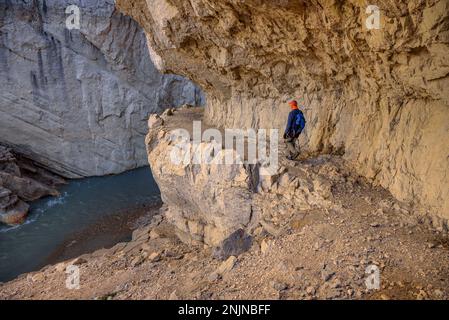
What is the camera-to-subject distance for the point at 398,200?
5.34 meters

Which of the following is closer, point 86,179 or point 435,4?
point 435,4

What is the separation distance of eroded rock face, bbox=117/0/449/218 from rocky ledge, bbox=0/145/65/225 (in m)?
8.10

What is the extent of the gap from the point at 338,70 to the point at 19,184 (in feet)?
42.4

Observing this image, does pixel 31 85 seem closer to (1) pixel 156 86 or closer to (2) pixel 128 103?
(2) pixel 128 103

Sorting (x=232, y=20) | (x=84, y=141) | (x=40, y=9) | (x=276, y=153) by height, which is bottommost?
(x=84, y=141)

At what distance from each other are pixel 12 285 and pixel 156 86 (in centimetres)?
1316

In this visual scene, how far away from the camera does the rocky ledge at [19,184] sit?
483 inches

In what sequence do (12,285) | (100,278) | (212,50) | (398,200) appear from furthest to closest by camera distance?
(212,50) → (12,285) → (100,278) → (398,200)

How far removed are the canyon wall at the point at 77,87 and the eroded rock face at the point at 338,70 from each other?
25.4 ft

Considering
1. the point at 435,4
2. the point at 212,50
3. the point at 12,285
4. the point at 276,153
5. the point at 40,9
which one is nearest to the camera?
the point at 435,4

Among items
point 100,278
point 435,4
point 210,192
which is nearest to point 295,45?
point 435,4
